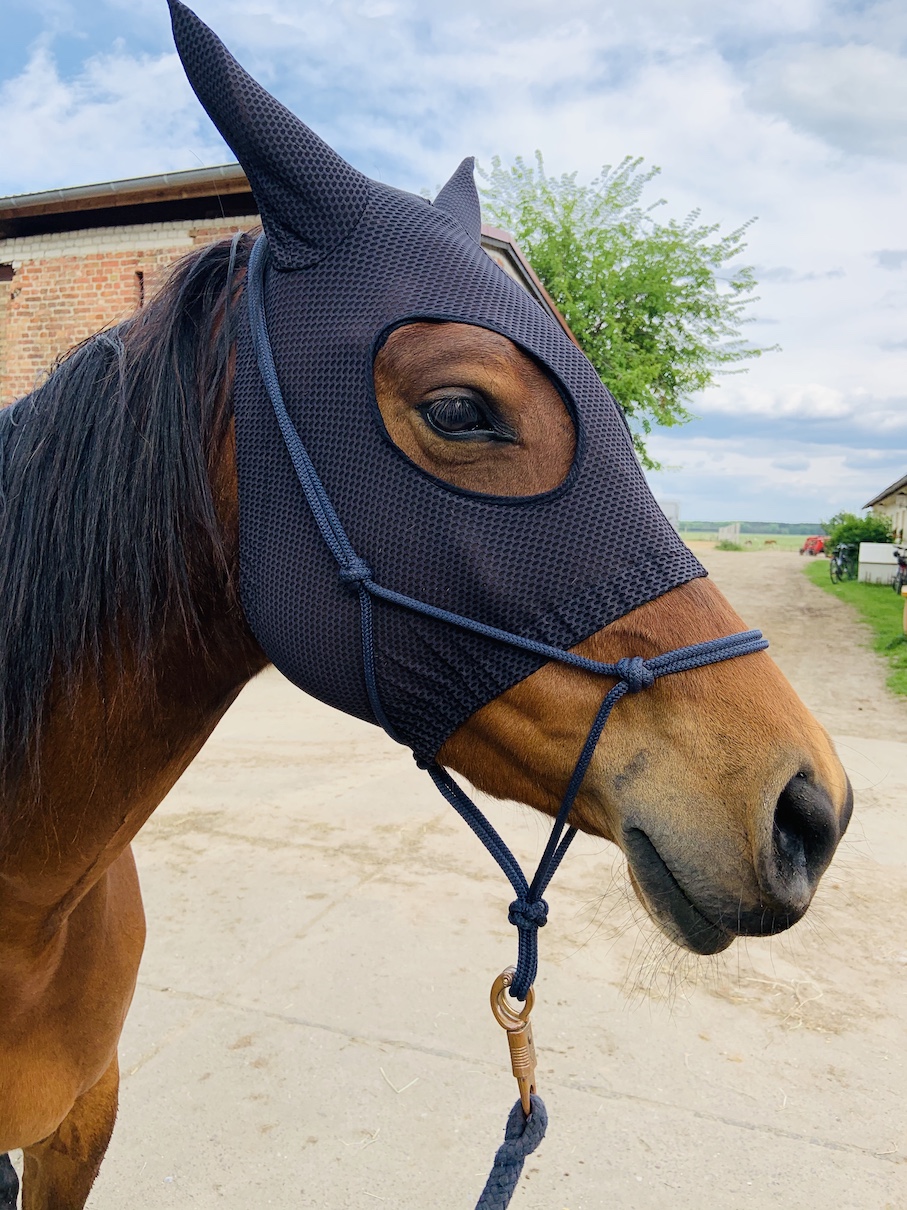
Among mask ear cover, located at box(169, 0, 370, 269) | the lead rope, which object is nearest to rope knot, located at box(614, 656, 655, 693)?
the lead rope

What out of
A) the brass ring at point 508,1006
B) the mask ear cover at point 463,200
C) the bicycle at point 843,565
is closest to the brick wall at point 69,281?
the mask ear cover at point 463,200

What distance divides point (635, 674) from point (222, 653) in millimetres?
625

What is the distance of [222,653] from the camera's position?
1.26 meters

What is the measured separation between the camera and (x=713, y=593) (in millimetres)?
1129

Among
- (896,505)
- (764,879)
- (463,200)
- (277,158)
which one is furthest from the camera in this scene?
(896,505)

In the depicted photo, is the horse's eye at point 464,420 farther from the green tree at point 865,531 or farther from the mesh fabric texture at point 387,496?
the green tree at point 865,531

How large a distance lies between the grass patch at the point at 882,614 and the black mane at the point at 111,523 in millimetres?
9072

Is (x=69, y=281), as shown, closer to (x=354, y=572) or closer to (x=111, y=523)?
(x=111, y=523)

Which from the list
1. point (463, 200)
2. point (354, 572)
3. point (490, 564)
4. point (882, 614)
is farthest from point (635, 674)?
point (882, 614)

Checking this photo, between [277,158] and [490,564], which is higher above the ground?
[277,158]

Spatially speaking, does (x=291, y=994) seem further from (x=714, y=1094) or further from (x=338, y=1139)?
(x=714, y=1094)

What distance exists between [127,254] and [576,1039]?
1018 centimetres

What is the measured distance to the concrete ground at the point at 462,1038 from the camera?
2.29 meters

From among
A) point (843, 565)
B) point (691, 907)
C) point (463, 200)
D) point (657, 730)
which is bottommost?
point (843, 565)
